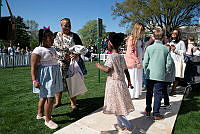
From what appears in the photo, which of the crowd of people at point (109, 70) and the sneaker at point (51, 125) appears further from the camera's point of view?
the sneaker at point (51, 125)

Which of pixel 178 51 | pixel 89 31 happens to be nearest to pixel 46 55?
pixel 178 51

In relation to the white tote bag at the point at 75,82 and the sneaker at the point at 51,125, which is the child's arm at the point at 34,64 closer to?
the sneaker at the point at 51,125

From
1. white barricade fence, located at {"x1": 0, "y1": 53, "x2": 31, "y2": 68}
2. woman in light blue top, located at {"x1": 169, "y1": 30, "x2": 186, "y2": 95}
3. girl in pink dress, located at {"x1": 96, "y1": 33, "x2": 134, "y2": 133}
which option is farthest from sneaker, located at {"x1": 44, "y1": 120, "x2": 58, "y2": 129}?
white barricade fence, located at {"x1": 0, "y1": 53, "x2": 31, "y2": 68}

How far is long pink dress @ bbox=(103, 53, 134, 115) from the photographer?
270cm

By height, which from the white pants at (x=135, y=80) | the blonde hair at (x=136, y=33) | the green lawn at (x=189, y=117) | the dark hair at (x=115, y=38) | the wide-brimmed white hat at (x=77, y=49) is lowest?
the green lawn at (x=189, y=117)

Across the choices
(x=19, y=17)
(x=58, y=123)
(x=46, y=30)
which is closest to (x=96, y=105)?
(x=58, y=123)

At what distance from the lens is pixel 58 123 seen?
330 cm

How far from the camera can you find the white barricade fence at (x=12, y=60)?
1391 cm

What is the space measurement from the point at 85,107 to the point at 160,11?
2405 cm

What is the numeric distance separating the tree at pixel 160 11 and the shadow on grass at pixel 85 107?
23250mm

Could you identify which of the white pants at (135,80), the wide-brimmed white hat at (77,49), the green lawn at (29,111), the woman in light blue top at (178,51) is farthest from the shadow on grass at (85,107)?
the woman in light blue top at (178,51)

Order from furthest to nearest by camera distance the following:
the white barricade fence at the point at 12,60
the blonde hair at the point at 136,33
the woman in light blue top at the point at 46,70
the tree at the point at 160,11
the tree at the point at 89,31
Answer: the tree at the point at 89,31, the tree at the point at 160,11, the white barricade fence at the point at 12,60, the blonde hair at the point at 136,33, the woman in light blue top at the point at 46,70

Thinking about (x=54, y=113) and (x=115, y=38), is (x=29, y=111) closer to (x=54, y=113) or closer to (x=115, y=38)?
(x=54, y=113)

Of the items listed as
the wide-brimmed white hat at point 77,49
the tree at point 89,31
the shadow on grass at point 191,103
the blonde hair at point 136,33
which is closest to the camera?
the wide-brimmed white hat at point 77,49
